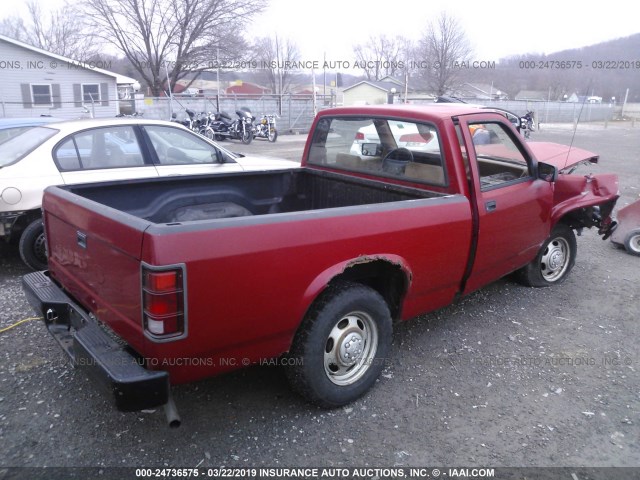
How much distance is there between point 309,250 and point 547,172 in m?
2.76

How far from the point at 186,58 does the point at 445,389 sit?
35.1m

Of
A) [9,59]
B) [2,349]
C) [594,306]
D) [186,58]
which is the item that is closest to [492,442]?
[594,306]

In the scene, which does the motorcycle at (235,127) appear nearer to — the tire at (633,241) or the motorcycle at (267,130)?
the motorcycle at (267,130)

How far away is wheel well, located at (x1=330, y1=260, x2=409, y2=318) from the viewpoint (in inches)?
123

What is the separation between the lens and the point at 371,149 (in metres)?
4.29

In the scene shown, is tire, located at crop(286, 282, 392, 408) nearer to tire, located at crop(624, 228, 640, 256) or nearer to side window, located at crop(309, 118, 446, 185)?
side window, located at crop(309, 118, 446, 185)

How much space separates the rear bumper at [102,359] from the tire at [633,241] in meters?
6.21

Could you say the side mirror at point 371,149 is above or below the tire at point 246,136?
above

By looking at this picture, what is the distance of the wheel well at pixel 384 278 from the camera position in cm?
313

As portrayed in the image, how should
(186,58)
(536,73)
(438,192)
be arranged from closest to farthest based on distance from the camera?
(438,192) → (536,73) → (186,58)

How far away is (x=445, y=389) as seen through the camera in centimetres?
343

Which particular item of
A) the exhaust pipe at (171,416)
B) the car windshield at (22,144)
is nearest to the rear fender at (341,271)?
the exhaust pipe at (171,416)

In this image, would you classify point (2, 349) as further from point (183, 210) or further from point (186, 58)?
point (186, 58)

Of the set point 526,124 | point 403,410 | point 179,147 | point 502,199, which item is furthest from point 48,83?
point 403,410
